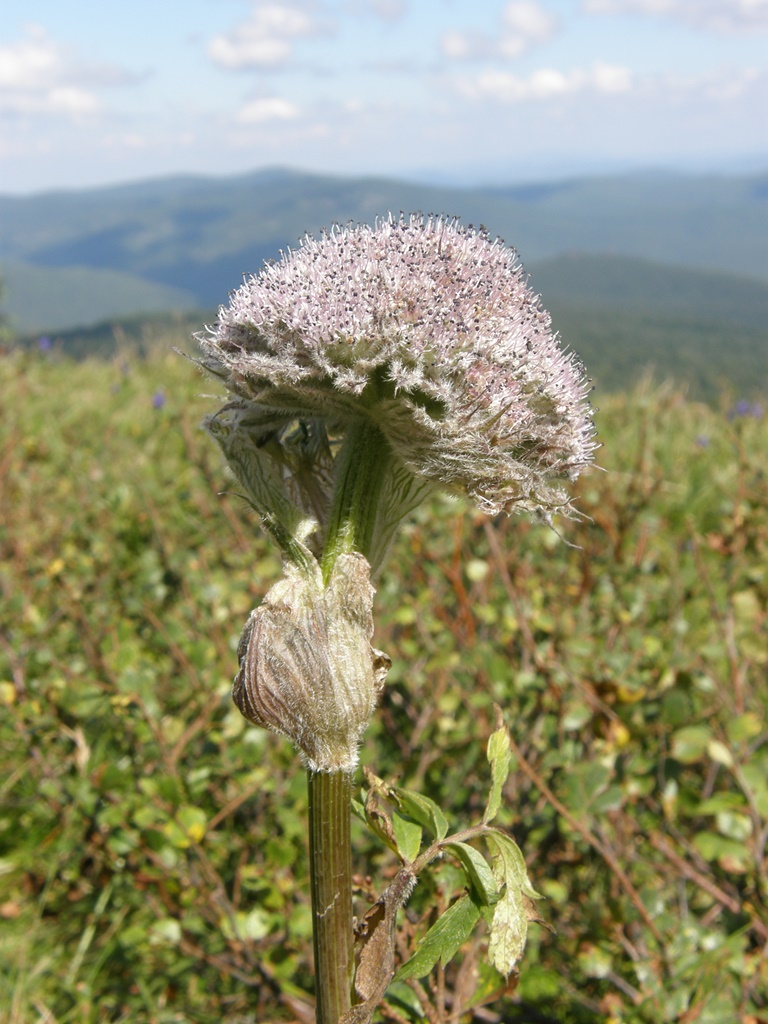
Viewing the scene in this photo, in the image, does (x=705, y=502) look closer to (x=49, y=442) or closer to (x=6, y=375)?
(x=49, y=442)

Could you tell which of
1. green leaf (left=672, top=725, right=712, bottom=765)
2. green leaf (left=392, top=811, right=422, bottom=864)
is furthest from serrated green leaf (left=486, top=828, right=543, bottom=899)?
green leaf (left=672, top=725, right=712, bottom=765)

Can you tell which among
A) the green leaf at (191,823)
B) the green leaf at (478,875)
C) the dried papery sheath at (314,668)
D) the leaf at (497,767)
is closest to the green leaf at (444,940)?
the green leaf at (478,875)

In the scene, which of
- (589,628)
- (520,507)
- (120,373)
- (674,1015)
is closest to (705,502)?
(589,628)

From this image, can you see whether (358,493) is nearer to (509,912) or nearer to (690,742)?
(509,912)

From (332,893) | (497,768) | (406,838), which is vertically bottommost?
(332,893)

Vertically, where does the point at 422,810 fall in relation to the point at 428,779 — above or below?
above

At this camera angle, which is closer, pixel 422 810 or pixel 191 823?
pixel 422 810

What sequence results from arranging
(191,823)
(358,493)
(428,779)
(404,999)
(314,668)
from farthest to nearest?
(428,779), (191,823), (404,999), (358,493), (314,668)

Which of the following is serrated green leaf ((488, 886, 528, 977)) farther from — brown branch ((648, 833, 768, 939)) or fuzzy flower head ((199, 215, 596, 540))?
brown branch ((648, 833, 768, 939))

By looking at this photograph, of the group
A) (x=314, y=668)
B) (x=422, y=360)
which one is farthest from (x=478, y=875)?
(x=422, y=360)
